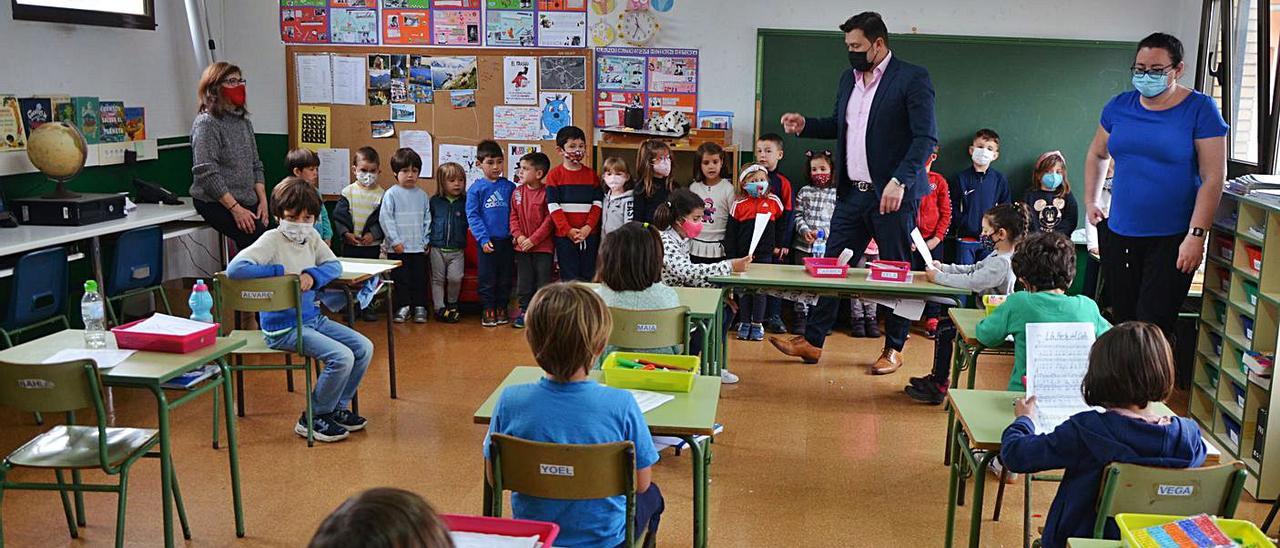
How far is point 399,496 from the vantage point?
132 cm

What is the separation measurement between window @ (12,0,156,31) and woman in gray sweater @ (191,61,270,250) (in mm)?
803

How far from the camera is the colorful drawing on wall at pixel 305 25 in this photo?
722 cm

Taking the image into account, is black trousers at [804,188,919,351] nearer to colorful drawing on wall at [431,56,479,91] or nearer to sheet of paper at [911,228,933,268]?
sheet of paper at [911,228,933,268]

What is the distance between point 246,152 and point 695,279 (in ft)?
8.71

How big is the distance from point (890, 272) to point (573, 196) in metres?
2.43

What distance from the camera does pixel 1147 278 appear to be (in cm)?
425

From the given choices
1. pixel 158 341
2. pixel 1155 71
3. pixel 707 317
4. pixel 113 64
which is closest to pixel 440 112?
pixel 113 64

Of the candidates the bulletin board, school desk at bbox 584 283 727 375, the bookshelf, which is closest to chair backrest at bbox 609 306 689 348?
school desk at bbox 584 283 727 375

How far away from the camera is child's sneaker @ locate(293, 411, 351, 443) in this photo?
445 centimetres

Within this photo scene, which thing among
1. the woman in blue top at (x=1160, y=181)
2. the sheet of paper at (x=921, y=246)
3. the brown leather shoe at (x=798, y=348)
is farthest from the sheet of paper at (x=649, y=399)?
the brown leather shoe at (x=798, y=348)

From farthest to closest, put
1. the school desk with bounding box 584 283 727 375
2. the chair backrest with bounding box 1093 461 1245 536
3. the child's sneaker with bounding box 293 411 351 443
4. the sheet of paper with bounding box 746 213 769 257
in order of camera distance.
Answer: the sheet of paper with bounding box 746 213 769 257, the child's sneaker with bounding box 293 411 351 443, the school desk with bounding box 584 283 727 375, the chair backrest with bounding box 1093 461 1245 536

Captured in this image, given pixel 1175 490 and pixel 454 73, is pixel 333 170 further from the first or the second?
pixel 1175 490

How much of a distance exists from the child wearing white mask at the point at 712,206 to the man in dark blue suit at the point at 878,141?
48.5 inches

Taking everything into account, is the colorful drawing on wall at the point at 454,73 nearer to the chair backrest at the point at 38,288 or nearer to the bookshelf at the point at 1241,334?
the chair backrest at the point at 38,288
